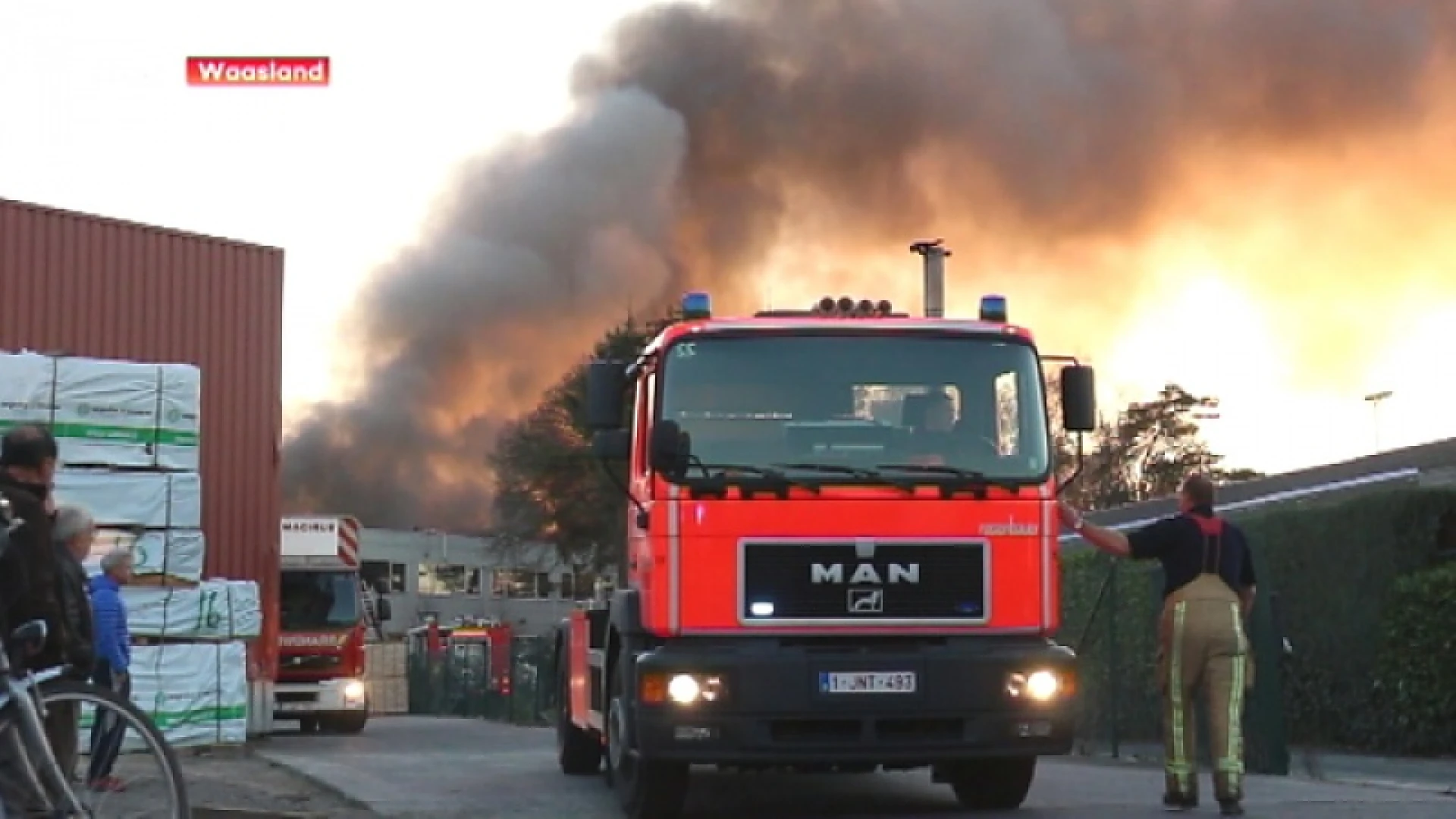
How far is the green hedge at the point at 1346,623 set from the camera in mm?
15078

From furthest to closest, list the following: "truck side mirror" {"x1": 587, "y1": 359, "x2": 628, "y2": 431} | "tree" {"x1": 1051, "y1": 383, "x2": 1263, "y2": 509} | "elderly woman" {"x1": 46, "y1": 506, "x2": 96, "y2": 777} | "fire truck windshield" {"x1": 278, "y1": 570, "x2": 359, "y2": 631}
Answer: "tree" {"x1": 1051, "y1": 383, "x2": 1263, "y2": 509} < "fire truck windshield" {"x1": 278, "y1": 570, "x2": 359, "y2": 631} < "truck side mirror" {"x1": 587, "y1": 359, "x2": 628, "y2": 431} < "elderly woman" {"x1": 46, "y1": 506, "x2": 96, "y2": 777}

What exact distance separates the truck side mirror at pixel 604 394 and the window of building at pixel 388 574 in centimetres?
6770

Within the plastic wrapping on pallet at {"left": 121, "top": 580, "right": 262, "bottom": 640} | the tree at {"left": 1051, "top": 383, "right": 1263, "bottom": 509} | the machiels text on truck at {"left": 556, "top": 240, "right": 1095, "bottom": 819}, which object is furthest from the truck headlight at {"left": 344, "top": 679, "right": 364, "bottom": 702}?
the tree at {"left": 1051, "top": 383, "right": 1263, "bottom": 509}

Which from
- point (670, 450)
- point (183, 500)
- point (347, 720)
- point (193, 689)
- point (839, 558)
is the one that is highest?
point (670, 450)

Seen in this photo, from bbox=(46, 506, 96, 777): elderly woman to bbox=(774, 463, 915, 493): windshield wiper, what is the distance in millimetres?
3179

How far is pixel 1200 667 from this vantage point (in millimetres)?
9477

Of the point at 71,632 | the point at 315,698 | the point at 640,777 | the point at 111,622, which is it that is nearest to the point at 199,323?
the point at 315,698

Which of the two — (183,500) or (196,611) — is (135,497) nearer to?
(183,500)

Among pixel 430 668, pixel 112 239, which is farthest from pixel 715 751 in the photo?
pixel 430 668

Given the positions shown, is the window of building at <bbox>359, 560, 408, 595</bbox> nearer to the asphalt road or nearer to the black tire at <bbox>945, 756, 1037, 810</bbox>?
the asphalt road

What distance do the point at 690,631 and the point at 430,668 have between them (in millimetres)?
30326

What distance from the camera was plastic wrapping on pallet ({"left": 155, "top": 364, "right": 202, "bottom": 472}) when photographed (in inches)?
634

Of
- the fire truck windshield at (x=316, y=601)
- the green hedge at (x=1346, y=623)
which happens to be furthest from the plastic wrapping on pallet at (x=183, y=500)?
the fire truck windshield at (x=316, y=601)

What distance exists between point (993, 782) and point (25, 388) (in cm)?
886
